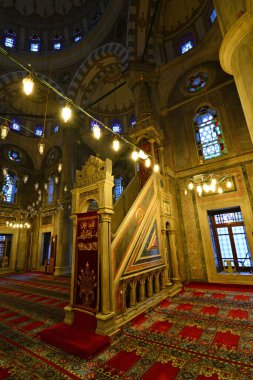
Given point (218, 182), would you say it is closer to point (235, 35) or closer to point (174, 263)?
point (174, 263)

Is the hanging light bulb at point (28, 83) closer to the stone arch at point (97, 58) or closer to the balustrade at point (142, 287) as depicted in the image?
the balustrade at point (142, 287)

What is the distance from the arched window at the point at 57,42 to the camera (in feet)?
46.6

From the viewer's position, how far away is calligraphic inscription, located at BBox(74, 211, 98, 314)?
3.35m

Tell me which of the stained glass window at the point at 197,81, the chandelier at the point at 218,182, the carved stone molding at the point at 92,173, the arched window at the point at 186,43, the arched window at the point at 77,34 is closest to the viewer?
the carved stone molding at the point at 92,173

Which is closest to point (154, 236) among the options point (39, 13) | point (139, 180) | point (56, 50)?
point (139, 180)

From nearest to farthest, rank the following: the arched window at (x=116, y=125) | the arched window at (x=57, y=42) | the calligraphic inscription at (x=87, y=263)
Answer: the calligraphic inscription at (x=87, y=263), the arched window at (x=57, y=42), the arched window at (x=116, y=125)

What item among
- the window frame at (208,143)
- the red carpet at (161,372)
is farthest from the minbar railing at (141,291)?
the window frame at (208,143)

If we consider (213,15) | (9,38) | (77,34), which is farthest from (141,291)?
(9,38)

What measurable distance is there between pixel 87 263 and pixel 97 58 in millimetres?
13040

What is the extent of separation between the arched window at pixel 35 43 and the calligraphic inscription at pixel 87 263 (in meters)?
16.1

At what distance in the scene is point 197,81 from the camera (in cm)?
820

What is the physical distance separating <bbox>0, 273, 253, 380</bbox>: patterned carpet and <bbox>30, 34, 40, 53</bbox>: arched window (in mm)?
16918

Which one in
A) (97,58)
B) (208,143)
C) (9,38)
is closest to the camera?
(208,143)

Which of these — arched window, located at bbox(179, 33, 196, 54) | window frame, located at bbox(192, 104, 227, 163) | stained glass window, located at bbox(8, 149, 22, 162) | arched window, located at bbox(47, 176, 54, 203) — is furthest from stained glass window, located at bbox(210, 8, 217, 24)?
stained glass window, located at bbox(8, 149, 22, 162)
